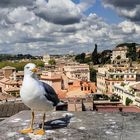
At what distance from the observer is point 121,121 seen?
16.1 feet

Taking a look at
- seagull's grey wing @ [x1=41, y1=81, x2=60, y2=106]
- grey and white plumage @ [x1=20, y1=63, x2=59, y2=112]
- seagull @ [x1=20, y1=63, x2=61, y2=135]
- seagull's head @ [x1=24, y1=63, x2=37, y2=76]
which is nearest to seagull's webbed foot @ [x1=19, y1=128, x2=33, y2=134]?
seagull @ [x1=20, y1=63, x2=61, y2=135]

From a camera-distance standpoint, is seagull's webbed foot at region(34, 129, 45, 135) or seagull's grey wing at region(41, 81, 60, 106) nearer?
seagull's webbed foot at region(34, 129, 45, 135)

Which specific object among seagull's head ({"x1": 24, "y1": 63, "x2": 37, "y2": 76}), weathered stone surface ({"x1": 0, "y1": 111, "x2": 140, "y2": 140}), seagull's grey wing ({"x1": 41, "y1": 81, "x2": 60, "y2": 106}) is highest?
seagull's head ({"x1": 24, "y1": 63, "x2": 37, "y2": 76})

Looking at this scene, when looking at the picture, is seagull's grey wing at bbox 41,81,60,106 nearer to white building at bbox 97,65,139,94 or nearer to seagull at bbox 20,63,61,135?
seagull at bbox 20,63,61,135

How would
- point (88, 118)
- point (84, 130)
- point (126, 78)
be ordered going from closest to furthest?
point (84, 130) < point (88, 118) < point (126, 78)

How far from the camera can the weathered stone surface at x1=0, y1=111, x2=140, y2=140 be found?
4.09 meters

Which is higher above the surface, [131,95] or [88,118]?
[88,118]

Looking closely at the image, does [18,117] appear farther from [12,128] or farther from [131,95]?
[131,95]

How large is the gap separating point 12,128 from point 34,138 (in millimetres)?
525

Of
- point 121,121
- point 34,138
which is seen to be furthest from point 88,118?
point 34,138

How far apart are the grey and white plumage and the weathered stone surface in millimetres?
285

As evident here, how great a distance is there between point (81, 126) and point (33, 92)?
0.68 meters

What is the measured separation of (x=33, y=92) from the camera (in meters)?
4.46

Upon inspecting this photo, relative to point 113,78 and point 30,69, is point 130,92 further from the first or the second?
point 30,69
